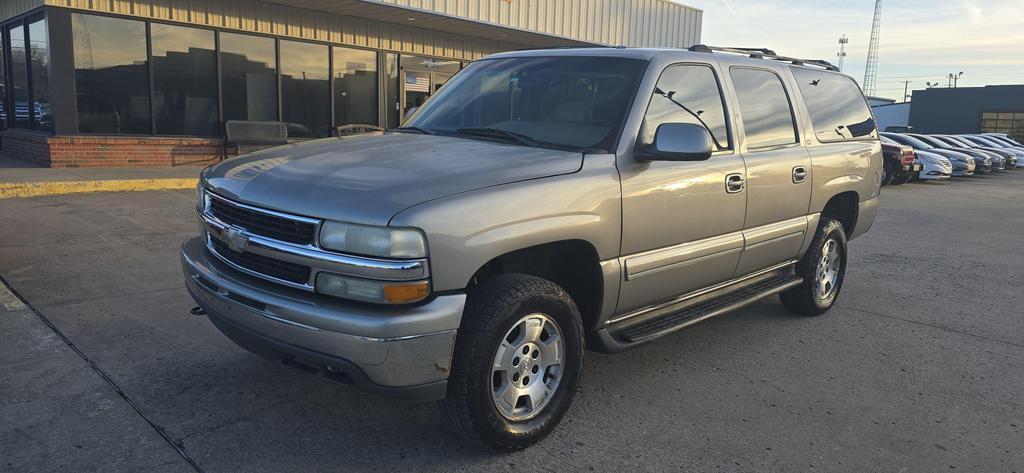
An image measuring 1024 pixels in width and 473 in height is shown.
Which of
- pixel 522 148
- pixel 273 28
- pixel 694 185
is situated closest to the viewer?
pixel 522 148

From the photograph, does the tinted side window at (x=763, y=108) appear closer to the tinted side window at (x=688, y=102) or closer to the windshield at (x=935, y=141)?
the tinted side window at (x=688, y=102)

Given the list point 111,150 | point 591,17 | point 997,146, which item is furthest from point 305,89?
point 997,146

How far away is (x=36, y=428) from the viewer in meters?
3.28

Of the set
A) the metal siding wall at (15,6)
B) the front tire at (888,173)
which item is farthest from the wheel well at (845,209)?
the front tire at (888,173)

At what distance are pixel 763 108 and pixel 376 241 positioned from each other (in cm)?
314

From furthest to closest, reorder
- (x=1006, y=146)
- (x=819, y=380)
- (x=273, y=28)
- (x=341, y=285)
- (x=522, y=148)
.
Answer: (x=1006, y=146) < (x=273, y=28) < (x=819, y=380) < (x=522, y=148) < (x=341, y=285)

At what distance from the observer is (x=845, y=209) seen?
6035 mm

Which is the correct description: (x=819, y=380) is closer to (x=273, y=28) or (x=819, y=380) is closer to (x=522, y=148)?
(x=522, y=148)

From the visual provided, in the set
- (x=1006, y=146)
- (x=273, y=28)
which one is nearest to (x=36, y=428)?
(x=273, y=28)

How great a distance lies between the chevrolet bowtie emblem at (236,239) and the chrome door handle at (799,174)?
141 inches

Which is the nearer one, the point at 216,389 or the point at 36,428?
the point at 36,428

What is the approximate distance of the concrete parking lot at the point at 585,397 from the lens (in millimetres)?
3217

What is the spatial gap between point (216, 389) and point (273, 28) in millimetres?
12548

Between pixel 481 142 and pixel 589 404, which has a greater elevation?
pixel 481 142
